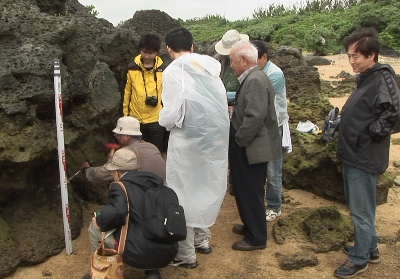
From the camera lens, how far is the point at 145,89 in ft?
18.3

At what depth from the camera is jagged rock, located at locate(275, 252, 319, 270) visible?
4590 mm

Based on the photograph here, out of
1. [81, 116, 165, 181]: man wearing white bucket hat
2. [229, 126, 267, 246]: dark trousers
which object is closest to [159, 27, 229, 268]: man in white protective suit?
[81, 116, 165, 181]: man wearing white bucket hat

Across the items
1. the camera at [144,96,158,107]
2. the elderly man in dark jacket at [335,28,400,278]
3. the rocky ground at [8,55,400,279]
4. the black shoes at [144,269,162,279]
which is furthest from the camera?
the camera at [144,96,158,107]

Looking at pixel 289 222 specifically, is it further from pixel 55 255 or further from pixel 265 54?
pixel 55 255

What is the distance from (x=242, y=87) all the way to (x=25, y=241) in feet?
7.85

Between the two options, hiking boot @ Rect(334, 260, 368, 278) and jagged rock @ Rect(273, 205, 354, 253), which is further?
jagged rock @ Rect(273, 205, 354, 253)

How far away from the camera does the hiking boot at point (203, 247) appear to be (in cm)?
486

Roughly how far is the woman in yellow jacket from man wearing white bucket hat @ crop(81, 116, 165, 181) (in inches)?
40.6

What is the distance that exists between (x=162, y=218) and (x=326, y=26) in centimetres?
3144

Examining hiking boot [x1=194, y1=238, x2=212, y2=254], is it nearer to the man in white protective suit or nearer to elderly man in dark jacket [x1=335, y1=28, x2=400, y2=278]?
the man in white protective suit

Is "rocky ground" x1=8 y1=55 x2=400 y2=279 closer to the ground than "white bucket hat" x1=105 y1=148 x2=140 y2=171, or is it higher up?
closer to the ground

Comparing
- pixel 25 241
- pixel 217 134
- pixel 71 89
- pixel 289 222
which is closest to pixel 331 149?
pixel 289 222

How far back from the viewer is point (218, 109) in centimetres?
442

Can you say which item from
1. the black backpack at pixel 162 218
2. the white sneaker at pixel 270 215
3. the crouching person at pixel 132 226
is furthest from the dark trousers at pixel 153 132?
the black backpack at pixel 162 218
